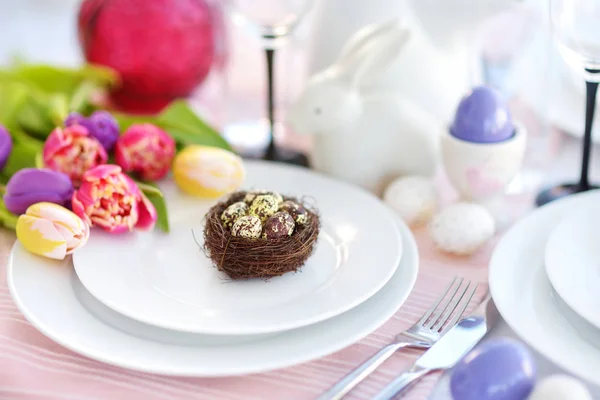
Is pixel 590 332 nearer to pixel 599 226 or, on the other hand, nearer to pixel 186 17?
pixel 599 226

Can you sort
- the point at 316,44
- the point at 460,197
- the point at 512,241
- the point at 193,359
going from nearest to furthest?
the point at 193,359 < the point at 512,241 < the point at 460,197 < the point at 316,44

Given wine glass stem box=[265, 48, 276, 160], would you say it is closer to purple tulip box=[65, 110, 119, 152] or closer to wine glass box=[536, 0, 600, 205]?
purple tulip box=[65, 110, 119, 152]

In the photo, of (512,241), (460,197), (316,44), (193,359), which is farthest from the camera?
(316,44)

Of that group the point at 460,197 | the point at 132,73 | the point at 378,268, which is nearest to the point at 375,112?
the point at 460,197

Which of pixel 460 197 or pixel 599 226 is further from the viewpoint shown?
pixel 460 197

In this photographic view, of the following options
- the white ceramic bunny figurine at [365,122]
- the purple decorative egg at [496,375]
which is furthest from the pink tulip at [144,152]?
the purple decorative egg at [496,375]

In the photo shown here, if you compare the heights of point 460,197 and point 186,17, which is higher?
point 186,17

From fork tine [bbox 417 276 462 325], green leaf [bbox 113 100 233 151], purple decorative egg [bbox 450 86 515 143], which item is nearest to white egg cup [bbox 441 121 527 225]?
purple decorative egg [bbox 450 86 515 143]
